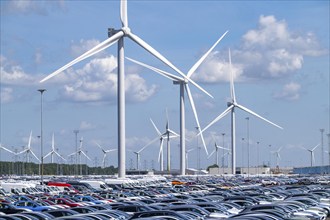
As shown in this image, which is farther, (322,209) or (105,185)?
(105,185)

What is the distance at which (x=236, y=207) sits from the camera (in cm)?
4688

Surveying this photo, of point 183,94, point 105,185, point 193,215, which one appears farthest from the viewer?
point 183,94

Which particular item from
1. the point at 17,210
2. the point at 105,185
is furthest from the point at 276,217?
the point at 105,185

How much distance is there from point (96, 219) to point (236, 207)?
14025 millimetres

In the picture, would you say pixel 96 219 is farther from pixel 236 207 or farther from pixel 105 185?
pixel 105 185

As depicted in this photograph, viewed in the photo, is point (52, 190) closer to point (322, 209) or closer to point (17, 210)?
point (17, 210)

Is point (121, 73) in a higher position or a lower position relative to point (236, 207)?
higher

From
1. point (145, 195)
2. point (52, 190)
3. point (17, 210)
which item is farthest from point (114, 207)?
point (52, 190)

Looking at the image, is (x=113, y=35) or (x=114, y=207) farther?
(x=113, y=35)

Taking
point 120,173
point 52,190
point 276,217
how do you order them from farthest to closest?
point 120,173
point 52,190
point 276,217

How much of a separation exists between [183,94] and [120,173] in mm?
35659

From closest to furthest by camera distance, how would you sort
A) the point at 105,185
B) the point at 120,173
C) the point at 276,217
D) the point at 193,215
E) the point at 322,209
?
the point at 276,217 < the point at 193,215 < the point at 322,209 < the point at 105,185 < the point at 120,173

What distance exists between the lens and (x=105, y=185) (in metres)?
93.6

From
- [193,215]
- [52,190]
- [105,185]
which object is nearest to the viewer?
[193,215]
